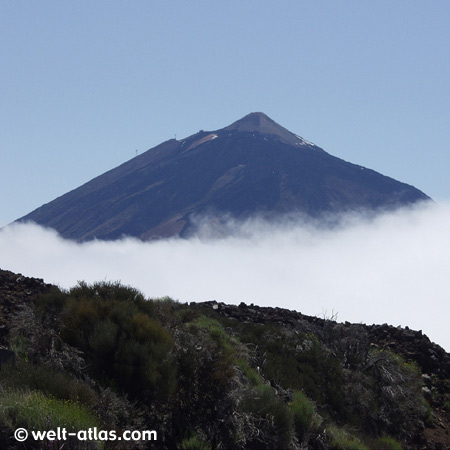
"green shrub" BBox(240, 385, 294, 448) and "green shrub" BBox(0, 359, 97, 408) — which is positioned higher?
"green shrub" BBox(0, 359, 97, 408)

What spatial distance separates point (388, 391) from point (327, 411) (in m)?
2.32

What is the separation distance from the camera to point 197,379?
32.5 feet

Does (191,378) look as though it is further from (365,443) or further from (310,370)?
(310,370)

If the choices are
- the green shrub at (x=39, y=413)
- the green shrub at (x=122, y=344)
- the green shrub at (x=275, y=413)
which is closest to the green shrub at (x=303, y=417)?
the green shrub at (x=275, y=413)

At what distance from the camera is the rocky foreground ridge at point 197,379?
8359 mm

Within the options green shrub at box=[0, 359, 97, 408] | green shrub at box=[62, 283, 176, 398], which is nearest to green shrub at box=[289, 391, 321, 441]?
green shrub at box=[62, 283, 176, 398]

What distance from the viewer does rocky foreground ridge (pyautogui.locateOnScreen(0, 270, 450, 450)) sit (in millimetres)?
8359

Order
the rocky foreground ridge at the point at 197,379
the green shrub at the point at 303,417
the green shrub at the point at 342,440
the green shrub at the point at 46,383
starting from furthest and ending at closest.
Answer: the green shrub at the point at 342,440, the green shrub at the point at 303,417, the rocky foreground ridge at the point at 197,379, the green shrub at the point at 46,383

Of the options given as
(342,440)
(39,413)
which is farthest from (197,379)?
(39,413)

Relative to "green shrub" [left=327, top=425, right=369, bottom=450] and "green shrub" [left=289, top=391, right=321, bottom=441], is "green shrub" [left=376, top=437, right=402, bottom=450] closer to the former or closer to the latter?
"green shrub" [left=327, top=425, right=369, bottom=450]

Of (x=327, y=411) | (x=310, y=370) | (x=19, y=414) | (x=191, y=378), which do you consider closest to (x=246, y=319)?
(x=310, y=370)

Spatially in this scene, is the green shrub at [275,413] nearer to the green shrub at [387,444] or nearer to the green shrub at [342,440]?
the green shrub at [342,440]

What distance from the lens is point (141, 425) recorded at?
8.51m

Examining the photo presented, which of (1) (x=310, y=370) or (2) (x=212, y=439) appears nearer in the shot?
(2) (x=212, y=439)
